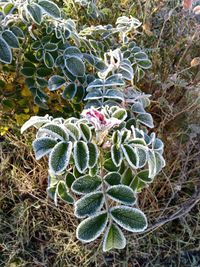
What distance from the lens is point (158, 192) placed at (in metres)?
1.65

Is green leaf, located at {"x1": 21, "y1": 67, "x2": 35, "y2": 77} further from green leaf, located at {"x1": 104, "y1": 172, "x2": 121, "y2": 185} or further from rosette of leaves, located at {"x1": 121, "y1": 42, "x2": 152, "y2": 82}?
green leaf, located at {"x1": 104, "y1": 172, "x2": 121, "y2": 185}

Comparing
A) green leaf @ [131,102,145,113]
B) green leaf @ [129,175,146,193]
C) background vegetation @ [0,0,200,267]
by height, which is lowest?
background vegetation @ [0,0,200,267]

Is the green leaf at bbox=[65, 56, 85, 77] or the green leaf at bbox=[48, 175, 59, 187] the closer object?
the green leaf at bbox=[48, 175, 59, 187]

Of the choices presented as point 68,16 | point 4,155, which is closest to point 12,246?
point 4,155

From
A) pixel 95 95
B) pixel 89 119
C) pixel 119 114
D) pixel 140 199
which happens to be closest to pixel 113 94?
pixel 95 95

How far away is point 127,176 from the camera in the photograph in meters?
1.10

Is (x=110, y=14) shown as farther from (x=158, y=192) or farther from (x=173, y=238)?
(x=173, y=238)

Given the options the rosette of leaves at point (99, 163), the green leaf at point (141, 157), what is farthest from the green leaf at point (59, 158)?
the green leaf at point (141, 157)

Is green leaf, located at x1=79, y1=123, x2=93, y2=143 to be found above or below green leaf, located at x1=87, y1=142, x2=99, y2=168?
above

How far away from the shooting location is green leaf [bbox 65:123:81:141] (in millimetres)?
966

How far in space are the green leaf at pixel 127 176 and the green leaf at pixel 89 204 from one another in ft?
0.51

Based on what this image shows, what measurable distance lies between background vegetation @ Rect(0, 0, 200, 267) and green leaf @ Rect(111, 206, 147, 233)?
1.98 feet

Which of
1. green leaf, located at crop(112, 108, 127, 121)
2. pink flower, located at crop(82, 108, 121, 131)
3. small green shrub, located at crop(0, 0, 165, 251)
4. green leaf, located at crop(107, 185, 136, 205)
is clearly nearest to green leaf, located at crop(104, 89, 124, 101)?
small green shrub, located at crop(0, 0, 165, 251)

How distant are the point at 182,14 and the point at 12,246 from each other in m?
1.20
